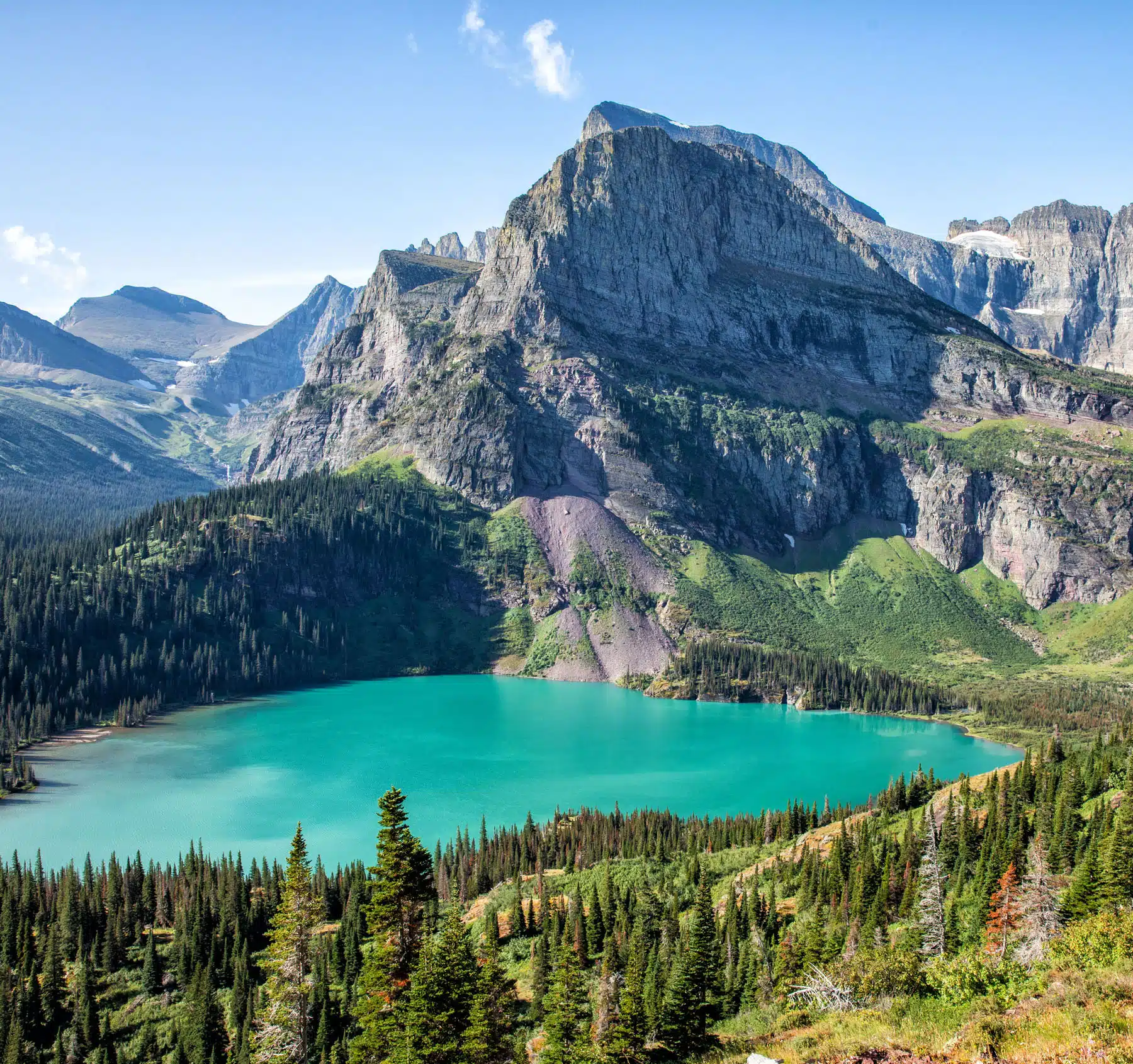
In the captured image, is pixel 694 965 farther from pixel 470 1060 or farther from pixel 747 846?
pixel 747 846

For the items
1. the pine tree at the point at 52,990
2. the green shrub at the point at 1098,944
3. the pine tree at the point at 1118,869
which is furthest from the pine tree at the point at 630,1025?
the pine tree at the point at 52,990

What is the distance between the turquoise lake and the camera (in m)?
112

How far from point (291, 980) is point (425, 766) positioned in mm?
99458

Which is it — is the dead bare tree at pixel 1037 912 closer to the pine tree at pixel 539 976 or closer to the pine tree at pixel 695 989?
the pine tree at pixel 695 989

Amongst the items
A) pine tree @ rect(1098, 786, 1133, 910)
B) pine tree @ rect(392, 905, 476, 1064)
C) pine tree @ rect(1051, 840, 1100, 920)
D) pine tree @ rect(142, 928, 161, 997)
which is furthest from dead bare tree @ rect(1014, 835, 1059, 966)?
pine tree @ rect(142, 928, 161, 997)

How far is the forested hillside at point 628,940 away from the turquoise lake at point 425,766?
12440mm

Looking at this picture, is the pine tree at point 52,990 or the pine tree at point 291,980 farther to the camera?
the pine tree at point 52,990

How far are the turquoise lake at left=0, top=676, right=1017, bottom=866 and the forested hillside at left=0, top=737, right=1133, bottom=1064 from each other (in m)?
12.4

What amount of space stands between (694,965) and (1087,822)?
122 feet

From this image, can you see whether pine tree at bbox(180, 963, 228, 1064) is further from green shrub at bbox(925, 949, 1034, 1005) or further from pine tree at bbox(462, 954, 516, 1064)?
green shrub at bbox(925, 949, 1034, 1005)

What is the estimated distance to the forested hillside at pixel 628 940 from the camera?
37.0 metres

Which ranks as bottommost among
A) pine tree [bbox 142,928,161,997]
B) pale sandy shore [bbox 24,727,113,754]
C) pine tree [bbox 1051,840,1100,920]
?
pine tree [bbox 142,928,161,997]

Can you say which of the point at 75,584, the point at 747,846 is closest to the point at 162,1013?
the point at 747,846

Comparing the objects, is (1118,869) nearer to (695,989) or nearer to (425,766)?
(695,989)
